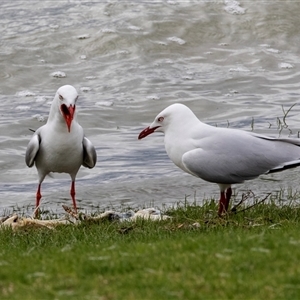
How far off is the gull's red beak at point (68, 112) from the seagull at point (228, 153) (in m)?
1.57

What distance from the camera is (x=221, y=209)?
9648 millimetres

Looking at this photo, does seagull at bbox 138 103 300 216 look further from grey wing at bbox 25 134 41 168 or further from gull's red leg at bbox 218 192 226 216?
grey wing at bbox 25 134 41 168

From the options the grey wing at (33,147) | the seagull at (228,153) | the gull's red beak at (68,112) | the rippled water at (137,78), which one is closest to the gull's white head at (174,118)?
the seagull at (228,153)

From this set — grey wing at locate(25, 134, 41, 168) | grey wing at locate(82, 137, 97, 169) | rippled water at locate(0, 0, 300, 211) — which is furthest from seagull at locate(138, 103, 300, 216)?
rippled water at locate(0, 0, 300, 211)

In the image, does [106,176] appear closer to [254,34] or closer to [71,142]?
[71,142]

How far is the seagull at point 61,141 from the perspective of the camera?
1042 centimetres

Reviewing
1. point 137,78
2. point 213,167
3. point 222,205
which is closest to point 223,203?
point 222,205

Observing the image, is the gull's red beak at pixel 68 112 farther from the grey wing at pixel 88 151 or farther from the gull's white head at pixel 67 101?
the grey wing at pixel 88 151

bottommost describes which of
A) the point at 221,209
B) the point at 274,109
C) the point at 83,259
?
the point at 274,109

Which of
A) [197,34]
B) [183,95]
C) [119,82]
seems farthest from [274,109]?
[197,34]

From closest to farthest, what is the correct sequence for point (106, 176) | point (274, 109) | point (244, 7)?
point (106, 176) < point (274, 109) < point (244, 7)

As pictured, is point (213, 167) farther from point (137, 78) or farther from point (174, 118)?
point (137, 78)

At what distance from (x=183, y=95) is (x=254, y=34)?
206 inches

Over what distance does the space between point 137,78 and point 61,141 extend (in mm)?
10456
